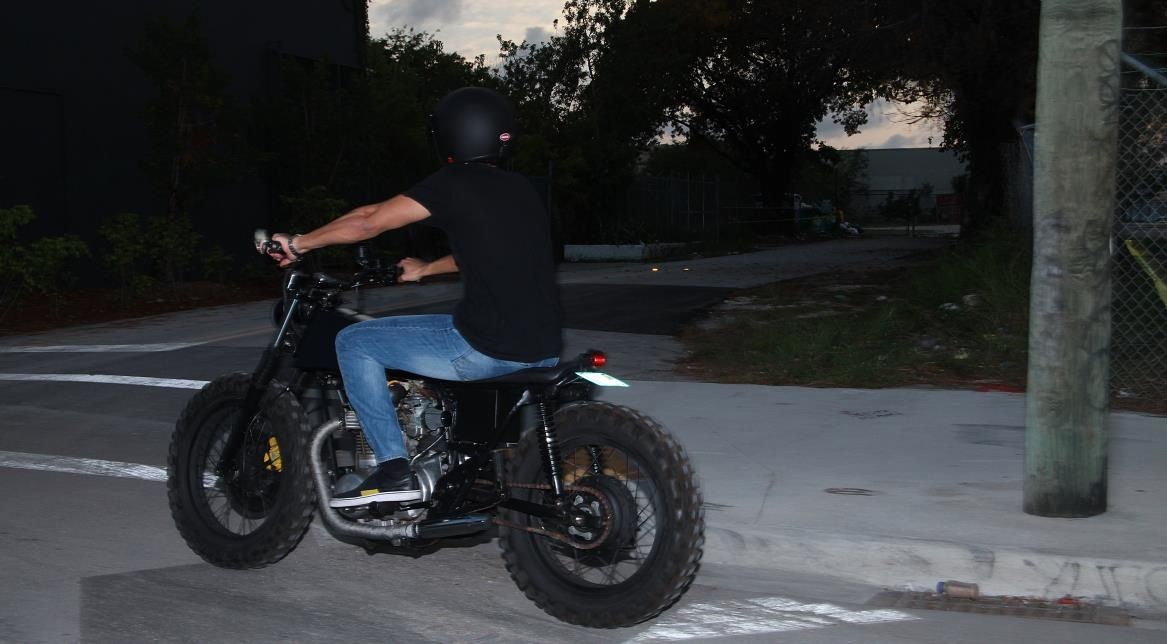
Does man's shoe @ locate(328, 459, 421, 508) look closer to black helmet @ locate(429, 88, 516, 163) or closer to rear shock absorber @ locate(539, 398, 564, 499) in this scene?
rear shock absorber @ locate(539, 398, 564, 499)

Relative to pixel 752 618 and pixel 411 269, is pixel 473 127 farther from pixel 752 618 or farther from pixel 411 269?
pixel 752 618

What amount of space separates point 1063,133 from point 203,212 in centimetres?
1748

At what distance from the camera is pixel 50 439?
336 inches

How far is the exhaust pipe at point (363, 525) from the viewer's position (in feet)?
15.7

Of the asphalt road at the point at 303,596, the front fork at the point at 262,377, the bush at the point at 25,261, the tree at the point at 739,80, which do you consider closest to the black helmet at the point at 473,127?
the front fork at the point at 262,377

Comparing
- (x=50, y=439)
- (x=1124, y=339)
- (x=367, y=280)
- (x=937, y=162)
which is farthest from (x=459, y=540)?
(x=937, y=162)

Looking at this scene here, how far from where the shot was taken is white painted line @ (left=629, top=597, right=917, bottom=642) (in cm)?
472

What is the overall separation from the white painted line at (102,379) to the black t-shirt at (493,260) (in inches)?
244

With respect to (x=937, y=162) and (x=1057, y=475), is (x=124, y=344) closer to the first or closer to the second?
(x=1057, y=475)

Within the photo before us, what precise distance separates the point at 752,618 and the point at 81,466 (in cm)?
466

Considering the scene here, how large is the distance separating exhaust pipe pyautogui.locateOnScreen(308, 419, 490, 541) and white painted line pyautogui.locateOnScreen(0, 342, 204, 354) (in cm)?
796

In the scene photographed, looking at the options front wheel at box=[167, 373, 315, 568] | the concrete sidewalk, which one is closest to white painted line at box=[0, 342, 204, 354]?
the concrete sidewalk

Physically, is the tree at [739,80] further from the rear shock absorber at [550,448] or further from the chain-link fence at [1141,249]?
the rear shock absorber at [550,448]

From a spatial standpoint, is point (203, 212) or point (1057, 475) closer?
point (1057, 475)
